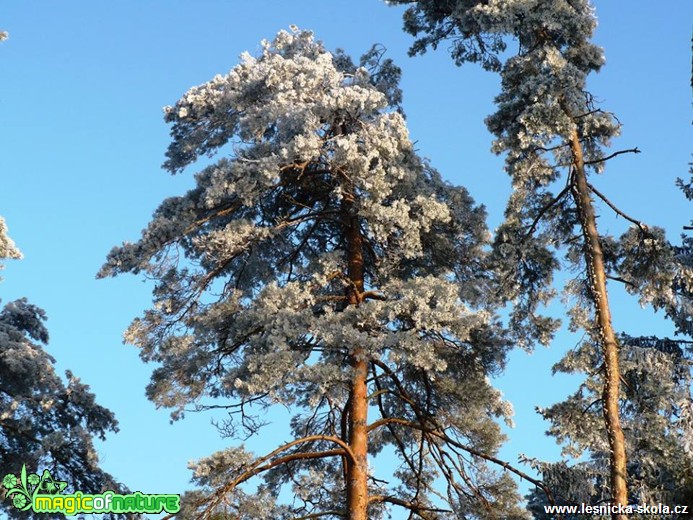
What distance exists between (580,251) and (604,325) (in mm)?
1720

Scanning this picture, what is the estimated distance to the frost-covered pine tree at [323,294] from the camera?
54.9 feet

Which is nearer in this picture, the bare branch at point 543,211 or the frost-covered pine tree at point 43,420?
the bare branch at point 543,211

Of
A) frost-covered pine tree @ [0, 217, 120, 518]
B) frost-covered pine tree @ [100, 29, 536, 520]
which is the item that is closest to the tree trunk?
frost-covered pine tree @ [100, 29, 536, 520]

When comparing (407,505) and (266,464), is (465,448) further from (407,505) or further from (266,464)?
(266,464)

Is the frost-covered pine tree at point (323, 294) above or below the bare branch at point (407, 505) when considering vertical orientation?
above

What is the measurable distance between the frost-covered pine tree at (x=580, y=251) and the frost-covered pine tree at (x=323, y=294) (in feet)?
5.74

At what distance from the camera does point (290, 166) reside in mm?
18281

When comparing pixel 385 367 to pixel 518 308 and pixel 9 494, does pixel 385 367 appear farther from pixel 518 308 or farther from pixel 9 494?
pixel 9 494

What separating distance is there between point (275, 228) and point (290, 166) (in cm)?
131

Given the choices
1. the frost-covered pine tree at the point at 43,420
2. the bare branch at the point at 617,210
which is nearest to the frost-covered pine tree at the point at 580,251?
the bare branch at the point at 617,210

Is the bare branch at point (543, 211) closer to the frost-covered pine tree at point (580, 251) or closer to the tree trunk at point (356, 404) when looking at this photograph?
the frost-covered pine tree at point (580, 251)

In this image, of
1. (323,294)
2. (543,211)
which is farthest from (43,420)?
(543,211)

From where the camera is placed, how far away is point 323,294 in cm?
1900

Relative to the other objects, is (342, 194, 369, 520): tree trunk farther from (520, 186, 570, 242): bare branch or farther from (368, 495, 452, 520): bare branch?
(520, 186, 570, 242): bare branch
